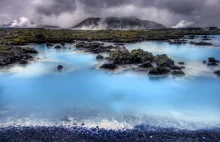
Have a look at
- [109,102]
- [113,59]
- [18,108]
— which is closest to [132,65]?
[113,59]

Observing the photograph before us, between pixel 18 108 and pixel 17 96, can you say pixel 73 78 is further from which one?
pixel 18 108

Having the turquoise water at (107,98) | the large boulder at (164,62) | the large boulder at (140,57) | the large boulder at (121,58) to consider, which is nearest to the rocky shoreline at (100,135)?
the turquoise water at (107,98)

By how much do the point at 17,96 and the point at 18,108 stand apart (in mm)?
2891

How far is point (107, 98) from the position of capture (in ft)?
55.1

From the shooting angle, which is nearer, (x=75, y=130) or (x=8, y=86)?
(x=75, y=130)

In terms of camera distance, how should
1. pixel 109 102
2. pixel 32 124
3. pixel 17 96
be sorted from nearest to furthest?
1. pixel 32 124
2. pixel 109 102
3. pixel 17 96

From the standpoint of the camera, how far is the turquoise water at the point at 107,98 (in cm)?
1263

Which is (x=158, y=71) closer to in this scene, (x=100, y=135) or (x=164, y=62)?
(x=164, y=62)

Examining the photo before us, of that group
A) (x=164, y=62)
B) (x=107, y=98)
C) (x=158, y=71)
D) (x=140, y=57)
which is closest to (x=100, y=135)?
(x=107, y=98)

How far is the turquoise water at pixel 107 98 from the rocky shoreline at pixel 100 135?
2.52ft

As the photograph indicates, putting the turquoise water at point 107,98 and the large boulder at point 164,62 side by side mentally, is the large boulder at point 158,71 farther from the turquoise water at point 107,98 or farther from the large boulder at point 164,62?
the large boulder at point 164,62

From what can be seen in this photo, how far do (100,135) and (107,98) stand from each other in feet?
20.7

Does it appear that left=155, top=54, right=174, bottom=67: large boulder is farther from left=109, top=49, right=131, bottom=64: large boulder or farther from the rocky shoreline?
the rocky shoreline

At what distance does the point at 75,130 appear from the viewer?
11102 mm
